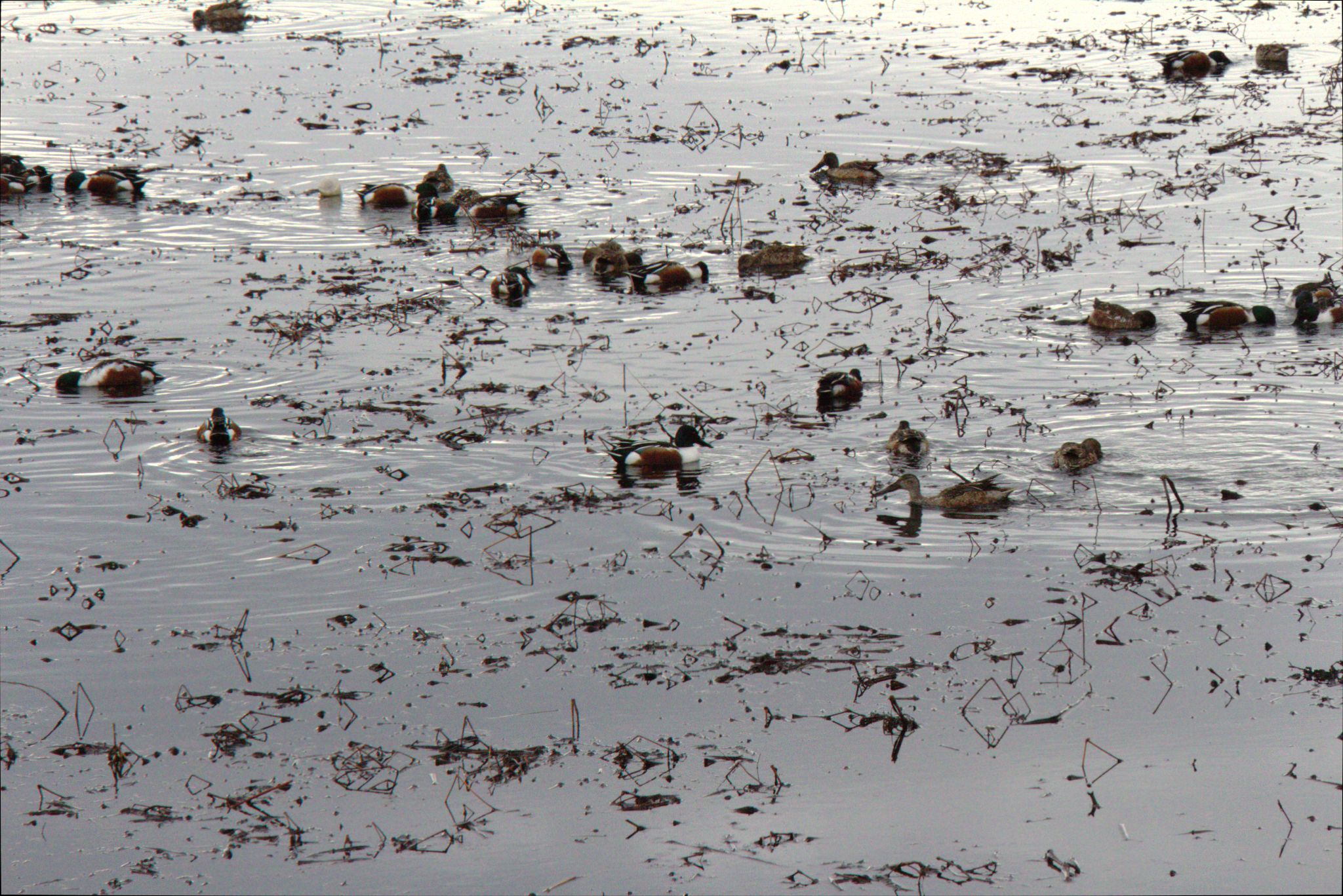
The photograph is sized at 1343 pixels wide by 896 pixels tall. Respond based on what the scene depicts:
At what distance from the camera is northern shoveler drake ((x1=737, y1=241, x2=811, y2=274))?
1794 centimetres

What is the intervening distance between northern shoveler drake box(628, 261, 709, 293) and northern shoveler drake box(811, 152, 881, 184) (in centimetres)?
451

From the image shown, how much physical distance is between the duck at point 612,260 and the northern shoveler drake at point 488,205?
2364 millimetres

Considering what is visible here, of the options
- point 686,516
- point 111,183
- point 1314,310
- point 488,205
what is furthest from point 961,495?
point 111,183

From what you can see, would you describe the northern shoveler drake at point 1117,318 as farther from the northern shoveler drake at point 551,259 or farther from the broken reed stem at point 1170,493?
the northern shoveler drake at point 551,259

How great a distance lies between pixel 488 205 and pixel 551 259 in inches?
87.1

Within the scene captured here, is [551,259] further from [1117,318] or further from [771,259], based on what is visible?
[1117,318]

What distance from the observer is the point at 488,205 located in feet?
65.6

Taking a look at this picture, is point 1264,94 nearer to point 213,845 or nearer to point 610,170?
point 610,170

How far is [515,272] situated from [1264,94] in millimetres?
13989

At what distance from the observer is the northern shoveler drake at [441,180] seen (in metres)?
21.2

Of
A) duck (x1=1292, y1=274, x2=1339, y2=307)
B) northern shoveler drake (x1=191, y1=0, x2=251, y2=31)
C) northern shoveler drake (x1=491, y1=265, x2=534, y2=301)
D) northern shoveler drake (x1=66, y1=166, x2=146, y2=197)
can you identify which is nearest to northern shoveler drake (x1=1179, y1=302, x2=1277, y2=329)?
duck (x1=1292, y1=274, x2=1339, y2=307)

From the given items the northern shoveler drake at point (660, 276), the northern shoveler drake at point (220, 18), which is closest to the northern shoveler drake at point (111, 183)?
the northern shoveler drake at point (660, 276)

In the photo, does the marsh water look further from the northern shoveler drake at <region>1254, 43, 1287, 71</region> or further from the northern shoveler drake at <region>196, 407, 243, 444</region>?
the northern shoveler drake at <region>1254, 43, 1287, 71</region>

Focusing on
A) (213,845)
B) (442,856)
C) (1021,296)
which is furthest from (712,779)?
(1021,296)
